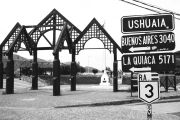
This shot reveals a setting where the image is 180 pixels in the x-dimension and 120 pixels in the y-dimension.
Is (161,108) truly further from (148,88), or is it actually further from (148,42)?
(148,42)

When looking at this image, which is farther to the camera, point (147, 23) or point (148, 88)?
point (147, 23)

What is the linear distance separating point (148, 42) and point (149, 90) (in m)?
0.96

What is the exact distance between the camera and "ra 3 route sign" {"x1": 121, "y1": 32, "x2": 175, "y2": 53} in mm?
5473

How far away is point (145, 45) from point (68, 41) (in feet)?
61.0

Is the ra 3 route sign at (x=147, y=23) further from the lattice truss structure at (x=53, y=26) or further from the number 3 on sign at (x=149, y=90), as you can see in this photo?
the lattice truss structure at (x=53, y=26)

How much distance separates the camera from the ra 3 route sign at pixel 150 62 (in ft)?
17.8

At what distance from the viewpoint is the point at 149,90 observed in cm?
555

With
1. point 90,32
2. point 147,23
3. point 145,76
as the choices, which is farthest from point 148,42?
point 90,32

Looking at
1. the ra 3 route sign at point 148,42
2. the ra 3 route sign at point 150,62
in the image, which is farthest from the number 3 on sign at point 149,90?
the ra 3 route sign at point 148,42

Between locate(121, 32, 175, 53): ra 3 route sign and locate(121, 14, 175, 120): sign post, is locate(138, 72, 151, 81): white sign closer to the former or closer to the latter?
locate(121, 14, 175, 120): sign post

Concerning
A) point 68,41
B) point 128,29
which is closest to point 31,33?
point 68,41

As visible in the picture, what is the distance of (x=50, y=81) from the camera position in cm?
4038

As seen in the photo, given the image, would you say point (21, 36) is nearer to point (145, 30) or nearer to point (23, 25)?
point (23, 25)

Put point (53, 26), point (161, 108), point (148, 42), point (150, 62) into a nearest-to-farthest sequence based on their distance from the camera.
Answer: point (150, 62)
point (148, 42)
point (161, 108)
point (53, 26)
